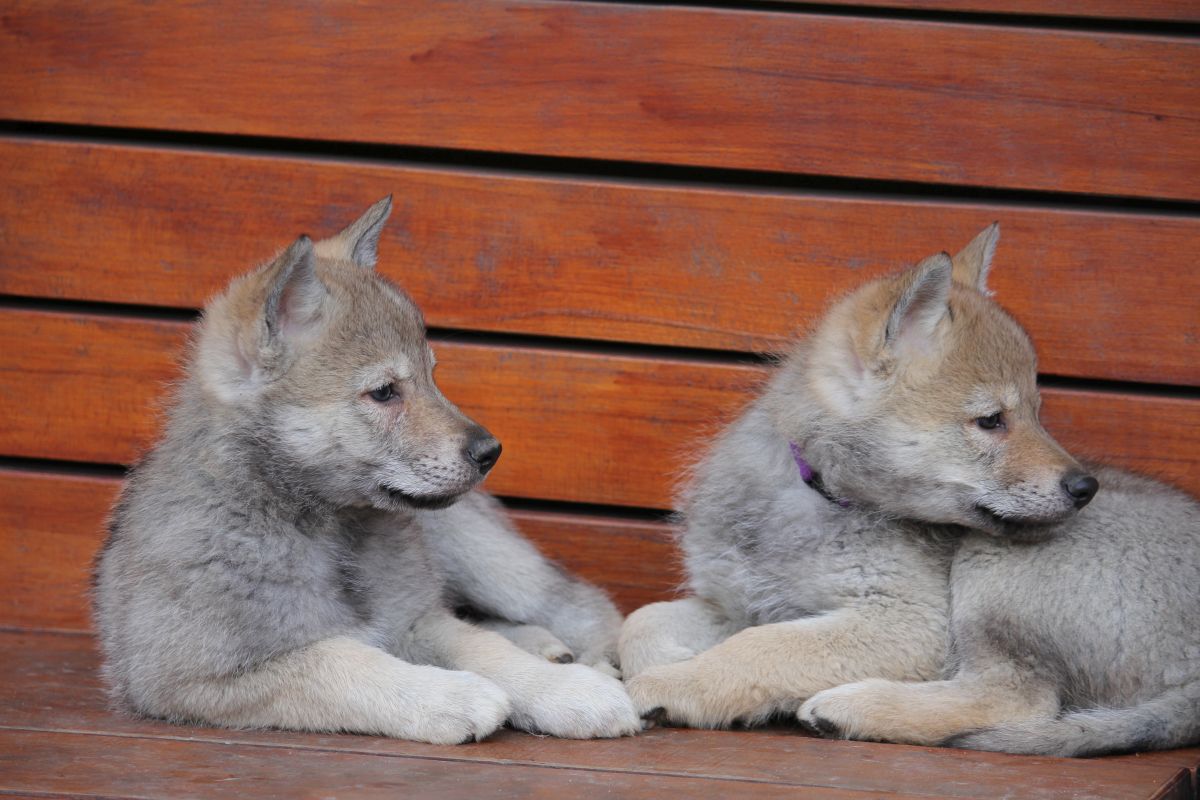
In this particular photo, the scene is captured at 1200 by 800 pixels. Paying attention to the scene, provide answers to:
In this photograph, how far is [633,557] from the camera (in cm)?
475

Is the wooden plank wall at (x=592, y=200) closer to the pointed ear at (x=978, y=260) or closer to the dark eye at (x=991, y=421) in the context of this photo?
the pointed ear at (x=978, y=260)

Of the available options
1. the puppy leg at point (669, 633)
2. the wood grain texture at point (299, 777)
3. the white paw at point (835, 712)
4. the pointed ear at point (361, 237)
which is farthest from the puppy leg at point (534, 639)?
the pointed ear at point (361, 237)

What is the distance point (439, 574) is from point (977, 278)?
1815mm

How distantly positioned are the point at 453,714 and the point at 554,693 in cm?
29

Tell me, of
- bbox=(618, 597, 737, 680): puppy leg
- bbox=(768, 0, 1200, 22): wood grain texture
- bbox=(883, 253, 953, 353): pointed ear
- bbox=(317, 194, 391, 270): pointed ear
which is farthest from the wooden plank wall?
bbox=(883, 253, 953, 353): pointed ear

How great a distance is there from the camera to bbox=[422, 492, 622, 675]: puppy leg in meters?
4.25

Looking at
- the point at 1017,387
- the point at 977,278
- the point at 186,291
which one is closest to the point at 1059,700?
the point at 1017,387

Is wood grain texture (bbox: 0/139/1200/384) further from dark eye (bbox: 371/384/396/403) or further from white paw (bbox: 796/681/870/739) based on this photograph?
white paw (bbox: 796/681/870/739)

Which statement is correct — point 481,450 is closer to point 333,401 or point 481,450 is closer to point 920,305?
point 333,401

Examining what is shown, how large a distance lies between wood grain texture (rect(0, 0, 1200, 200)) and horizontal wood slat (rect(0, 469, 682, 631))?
1244 millimetres

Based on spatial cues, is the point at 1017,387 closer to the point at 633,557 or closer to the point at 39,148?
the point at 633,557

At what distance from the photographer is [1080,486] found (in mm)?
3492

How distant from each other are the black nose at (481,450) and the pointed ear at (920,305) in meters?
1.12

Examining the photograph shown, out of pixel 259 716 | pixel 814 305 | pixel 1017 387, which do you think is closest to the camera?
pixel 259 716
